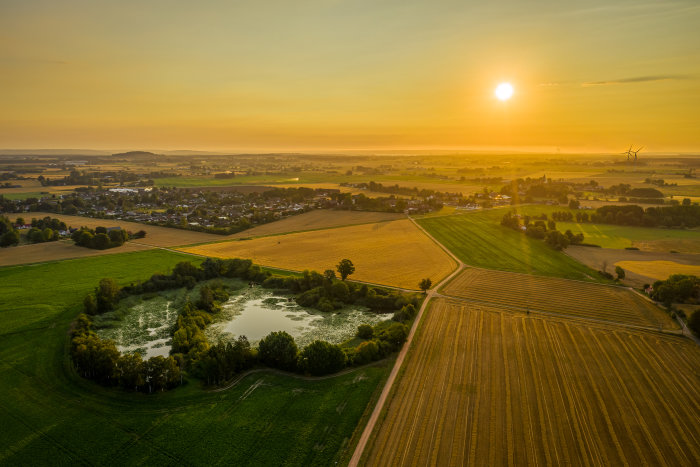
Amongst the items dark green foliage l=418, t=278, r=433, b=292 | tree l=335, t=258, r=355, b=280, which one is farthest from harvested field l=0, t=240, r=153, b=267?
dark green foliage l=418, t=278, r=433, b=292

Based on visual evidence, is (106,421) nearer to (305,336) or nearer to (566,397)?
(305,336)

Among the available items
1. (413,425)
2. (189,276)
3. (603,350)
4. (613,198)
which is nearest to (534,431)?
(413,425)

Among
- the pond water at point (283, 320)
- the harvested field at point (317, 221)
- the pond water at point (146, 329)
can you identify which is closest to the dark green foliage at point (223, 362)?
the pond water at point (283, 320)

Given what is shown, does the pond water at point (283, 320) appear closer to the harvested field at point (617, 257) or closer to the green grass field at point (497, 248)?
the green grass field at point (497, 248)

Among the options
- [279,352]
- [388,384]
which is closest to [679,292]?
[388,384]

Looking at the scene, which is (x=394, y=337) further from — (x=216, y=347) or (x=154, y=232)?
(x=154, y=232)

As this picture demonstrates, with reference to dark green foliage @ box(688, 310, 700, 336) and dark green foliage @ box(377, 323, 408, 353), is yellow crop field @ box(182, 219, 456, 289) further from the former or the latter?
dark green foliage @ box(688, 310, 700, 336)
